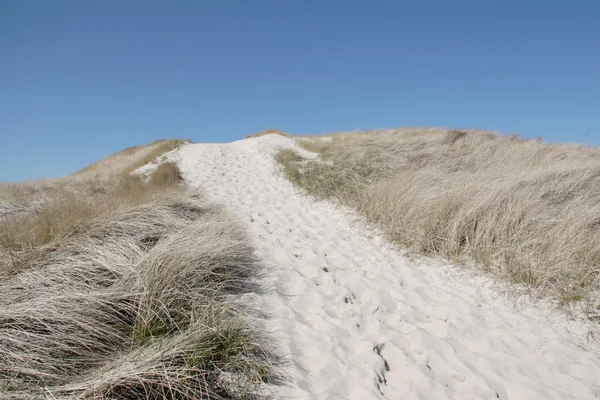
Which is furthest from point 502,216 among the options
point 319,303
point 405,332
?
point 319,303

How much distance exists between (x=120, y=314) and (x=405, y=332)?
2.47 metres

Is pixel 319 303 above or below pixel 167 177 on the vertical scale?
below

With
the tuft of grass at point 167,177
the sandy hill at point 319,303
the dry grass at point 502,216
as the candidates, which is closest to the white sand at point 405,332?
the sandy hill at point 319,303

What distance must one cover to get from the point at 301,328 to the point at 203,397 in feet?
3.70

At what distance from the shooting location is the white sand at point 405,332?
7.38ft

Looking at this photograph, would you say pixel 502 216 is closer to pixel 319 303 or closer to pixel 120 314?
pixel 319 303

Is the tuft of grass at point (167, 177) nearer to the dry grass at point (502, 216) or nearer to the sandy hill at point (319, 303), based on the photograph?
the sandy hill at point (319, 303)

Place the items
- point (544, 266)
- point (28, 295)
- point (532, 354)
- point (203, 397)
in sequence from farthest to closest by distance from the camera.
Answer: point (544, 266), point (532, 354), point (28, 295), point (203, 397)

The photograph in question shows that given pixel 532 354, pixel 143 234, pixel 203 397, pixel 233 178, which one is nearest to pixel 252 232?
pixel 143 234

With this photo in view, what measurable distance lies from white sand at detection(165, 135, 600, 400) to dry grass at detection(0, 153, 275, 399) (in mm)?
451

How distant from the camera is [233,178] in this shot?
33.7ft

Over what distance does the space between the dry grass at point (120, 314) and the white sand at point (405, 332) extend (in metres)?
0.45

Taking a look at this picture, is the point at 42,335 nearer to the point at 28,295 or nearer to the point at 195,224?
the point at 28,295

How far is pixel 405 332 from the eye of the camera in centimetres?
288
